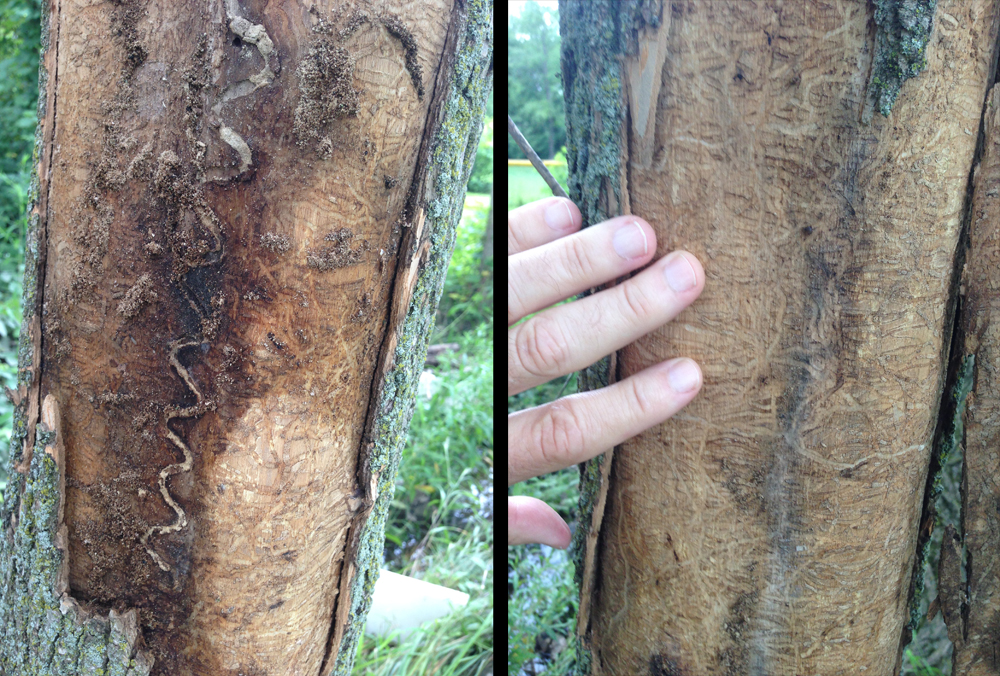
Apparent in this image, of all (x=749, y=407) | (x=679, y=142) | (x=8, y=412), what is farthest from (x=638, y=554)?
(x=8, y=412)

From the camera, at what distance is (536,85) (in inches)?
108

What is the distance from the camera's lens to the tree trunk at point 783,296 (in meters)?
0.75

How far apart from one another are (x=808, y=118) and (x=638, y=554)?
0.63 m

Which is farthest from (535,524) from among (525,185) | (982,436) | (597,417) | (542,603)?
(525,185)

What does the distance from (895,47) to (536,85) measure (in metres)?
2.20

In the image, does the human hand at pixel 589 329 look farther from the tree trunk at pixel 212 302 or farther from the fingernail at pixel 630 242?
the tree trunk at pixel 212 302

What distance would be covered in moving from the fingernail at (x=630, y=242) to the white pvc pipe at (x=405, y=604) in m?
1.38

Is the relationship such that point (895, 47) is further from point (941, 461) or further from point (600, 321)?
point (941, 461)

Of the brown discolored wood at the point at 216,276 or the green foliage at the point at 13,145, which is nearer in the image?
the brown discolored wood at the point at 216,276

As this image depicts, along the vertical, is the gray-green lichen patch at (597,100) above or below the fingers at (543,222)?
above

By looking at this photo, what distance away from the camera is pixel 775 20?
741 millimetres

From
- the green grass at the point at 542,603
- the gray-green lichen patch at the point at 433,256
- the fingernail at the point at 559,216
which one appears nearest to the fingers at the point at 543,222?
the fingernail at the point at 559,216

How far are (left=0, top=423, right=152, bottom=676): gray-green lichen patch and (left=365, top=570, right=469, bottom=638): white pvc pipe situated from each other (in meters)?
1.22

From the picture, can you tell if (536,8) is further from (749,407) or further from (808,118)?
(749,407)
